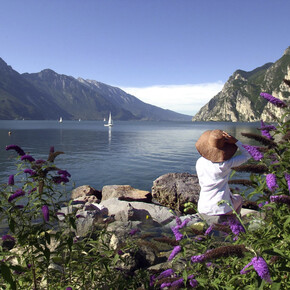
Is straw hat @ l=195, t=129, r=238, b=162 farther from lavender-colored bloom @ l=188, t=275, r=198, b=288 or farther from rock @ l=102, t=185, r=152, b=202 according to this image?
rock @ l=102, t=185, r=152, b=202

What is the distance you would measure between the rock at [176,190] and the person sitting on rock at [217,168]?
7.29 metres

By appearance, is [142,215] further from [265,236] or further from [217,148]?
[265,236]

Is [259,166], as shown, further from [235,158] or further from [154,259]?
[154,259]

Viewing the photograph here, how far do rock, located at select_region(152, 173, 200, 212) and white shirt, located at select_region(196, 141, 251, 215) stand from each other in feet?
23.9

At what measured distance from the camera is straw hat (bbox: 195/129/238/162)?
6.47 metres

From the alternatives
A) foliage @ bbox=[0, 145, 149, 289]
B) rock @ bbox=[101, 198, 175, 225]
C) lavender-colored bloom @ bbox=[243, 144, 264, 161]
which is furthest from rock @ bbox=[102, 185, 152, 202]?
lavender-colored bloom @ bbox=[243, 144, 264, 161]

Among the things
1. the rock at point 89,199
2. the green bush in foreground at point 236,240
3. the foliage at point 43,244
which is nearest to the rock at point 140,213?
the rock at point 89,199

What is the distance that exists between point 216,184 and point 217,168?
43cm

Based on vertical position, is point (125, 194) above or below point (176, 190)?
below

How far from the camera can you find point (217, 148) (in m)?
6.53

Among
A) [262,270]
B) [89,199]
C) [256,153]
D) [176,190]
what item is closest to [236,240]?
[256,153]

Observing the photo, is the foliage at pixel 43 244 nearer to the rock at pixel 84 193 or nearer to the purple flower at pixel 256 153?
the purple flower at pixel 256 153

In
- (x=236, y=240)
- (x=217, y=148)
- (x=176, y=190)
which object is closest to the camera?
(x=236, y=240)

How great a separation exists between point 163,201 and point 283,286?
12.9 m
